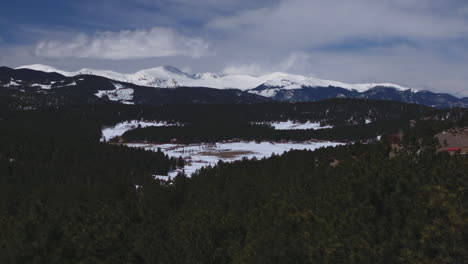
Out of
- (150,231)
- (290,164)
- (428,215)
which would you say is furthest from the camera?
(290,164)

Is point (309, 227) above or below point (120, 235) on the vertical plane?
above

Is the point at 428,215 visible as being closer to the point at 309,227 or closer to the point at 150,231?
the point at 309,227

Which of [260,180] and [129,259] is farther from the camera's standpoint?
[260,180]

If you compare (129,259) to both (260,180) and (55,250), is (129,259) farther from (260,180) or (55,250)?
(260,180)

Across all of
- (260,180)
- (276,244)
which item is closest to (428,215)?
(276,244)

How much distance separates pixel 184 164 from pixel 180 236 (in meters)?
165

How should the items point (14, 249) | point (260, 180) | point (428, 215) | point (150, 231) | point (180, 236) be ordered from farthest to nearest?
point (260, 180) < point (150, 231) < point (180, 236) < point (14, 249) < point (428, 215)

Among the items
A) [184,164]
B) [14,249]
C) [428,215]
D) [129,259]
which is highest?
[428,215]

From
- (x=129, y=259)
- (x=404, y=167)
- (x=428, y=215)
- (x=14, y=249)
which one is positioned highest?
(x=404, y=167)

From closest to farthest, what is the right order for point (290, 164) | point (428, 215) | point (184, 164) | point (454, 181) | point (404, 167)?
1. point (428, 215)
2. point (454, 181)
3. point (404, 167)
4. point (290, 164)
5. point (184, 164)

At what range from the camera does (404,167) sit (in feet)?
69.6

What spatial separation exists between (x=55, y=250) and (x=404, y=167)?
21189 mm

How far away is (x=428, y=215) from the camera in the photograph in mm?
16281

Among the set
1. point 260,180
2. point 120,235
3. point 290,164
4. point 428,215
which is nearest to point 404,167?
point 428,215
